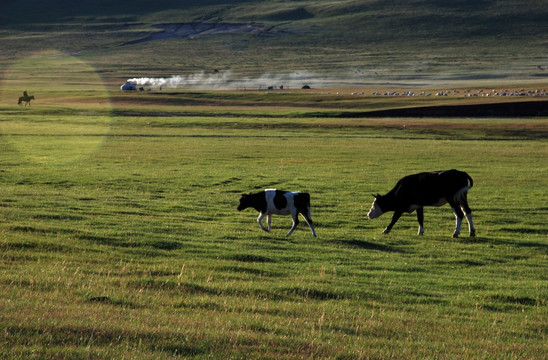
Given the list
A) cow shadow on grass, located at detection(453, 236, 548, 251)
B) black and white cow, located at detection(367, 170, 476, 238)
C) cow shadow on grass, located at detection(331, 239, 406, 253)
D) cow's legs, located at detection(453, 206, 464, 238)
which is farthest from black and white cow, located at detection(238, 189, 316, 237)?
cow shadow on grass, located at detection(453, 236, 548, 251)


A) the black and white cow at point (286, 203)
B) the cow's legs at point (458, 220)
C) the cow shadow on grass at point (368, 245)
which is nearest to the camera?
the cow shadow on grass at point (368, 245)

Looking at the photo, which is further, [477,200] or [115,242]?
[477,200]

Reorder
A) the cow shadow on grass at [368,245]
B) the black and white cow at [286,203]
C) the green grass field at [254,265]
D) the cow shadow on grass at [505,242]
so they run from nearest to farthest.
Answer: the green grass field at [254,265] → the cow shadow on grass at [368,245] → the cow shadow on grass at [505,242] → the black and white cow at [286,203]

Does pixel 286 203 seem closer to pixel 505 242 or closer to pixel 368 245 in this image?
pixel 368 245

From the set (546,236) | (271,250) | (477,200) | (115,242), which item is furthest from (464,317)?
(477,200)

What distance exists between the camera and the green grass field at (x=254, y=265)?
8953mm

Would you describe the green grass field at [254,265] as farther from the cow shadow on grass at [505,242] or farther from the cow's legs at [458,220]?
the cow's legs at [458,220]

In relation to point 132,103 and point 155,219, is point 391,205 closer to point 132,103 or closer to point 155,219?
point 155,219

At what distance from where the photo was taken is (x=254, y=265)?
48.4 feet

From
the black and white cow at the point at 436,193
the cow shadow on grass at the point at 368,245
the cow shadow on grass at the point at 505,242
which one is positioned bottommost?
the cow shadow on grass at the point at 505,242

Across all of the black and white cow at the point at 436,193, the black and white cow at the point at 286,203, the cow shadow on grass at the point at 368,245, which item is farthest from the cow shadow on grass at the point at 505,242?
the black and white cow at the point at 286,203

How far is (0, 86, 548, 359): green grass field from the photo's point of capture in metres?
8.95

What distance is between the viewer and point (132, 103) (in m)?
95.2

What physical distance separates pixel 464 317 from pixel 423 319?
0.81m
